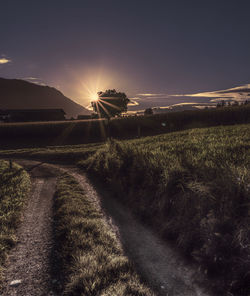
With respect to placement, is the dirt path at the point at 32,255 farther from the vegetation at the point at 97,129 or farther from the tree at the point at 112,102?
the tree at the point at 112,102

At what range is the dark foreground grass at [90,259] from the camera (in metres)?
4.30

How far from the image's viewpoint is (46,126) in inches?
2023

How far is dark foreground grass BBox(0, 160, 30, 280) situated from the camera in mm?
6438

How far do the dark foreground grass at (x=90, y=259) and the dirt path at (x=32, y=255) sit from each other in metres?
0.41

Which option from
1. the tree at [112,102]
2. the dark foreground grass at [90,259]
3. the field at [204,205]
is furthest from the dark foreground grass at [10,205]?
the tree at [112,102]

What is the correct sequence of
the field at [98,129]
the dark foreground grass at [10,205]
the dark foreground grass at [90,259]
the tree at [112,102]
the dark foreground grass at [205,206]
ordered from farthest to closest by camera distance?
the tree at [112,102]
the field at [98,129]
the dark foreground grass at [10,205]
the dark foreground grass at [205,206]
the dark foreground grass at [90,259]

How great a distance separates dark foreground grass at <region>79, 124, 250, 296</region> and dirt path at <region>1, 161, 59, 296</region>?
417 cm

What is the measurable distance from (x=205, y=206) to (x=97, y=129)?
47.2 meters

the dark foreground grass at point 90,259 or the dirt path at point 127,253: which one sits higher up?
the dark foreground grass at point 90,259

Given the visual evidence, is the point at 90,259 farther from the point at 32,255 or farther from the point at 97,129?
the point at 97,129

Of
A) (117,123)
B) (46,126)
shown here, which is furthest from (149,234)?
(46,126)

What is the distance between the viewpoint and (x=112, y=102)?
2638 inches

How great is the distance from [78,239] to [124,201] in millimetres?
4939

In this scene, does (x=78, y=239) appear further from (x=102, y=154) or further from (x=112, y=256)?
(x=102, y=154)
